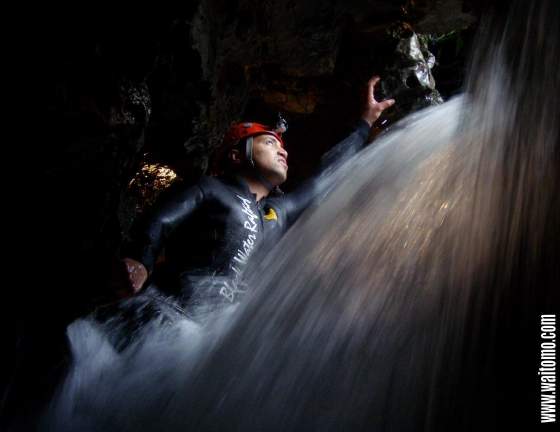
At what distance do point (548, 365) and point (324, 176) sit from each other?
2.67 m

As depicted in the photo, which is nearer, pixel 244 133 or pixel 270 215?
pixel 270 215

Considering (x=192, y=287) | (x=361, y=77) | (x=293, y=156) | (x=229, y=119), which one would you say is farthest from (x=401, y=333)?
(x=293, y=156)

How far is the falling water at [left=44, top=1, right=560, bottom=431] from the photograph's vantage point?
146cm

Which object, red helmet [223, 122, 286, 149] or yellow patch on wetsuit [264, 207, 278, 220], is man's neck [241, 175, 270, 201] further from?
red helmet [223, 122, 286, 149]

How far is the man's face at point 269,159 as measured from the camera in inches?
137

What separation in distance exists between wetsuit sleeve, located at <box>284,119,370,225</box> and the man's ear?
1.82 feet

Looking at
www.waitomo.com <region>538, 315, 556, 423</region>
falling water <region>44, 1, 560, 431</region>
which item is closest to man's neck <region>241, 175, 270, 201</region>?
falling water <region>44, 1, 560, 431</region>

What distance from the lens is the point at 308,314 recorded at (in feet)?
7.72

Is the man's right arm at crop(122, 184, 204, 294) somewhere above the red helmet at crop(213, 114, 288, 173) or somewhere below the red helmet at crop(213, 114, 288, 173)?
below

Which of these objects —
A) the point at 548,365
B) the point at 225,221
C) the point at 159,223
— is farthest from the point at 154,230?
the point at 548,365

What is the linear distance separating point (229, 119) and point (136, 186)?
1.77 m

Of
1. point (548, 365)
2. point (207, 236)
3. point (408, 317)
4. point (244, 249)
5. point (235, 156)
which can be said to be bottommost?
point (548, 365)

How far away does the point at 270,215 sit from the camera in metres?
3.40

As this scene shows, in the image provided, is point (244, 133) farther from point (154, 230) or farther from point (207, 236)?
point (154, 230)
